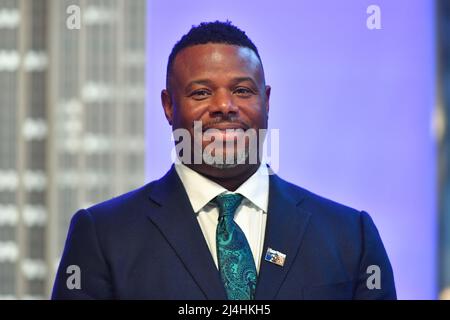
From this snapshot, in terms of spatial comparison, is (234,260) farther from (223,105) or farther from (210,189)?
(223,105)

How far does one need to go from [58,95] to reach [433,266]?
131 feet

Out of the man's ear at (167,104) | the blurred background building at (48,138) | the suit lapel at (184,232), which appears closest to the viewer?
the suit lapel at (184,232)

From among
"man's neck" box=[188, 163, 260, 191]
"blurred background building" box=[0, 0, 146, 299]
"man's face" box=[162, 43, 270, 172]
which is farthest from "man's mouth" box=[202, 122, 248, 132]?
"blurred background building" box=[0, 0, 146, 299]

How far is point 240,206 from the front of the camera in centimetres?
A: 253

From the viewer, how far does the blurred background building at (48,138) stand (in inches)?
1256

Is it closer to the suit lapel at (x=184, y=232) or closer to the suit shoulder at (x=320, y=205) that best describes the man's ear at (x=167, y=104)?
the suit lapel at (x=184, y=232)

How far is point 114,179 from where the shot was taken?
1171 inches

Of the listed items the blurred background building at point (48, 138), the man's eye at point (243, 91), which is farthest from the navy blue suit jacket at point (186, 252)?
the blurred background building at point (48, 138)

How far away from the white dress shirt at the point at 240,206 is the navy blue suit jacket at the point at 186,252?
1.1 inches

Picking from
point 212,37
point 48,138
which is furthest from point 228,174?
point 48,138

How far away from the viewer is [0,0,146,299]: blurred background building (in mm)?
31891

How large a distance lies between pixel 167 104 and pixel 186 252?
0.49 metres

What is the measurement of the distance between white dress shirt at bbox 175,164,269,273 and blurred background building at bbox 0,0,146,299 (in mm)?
25527
